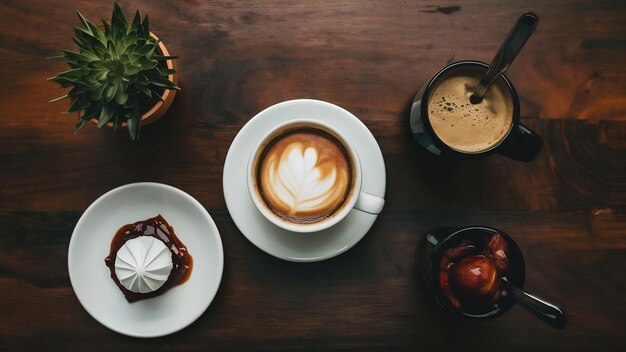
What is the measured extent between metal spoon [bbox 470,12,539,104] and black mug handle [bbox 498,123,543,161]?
0.37 feet

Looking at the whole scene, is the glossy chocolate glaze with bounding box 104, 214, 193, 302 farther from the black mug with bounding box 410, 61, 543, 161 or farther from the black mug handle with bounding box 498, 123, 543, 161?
the black mug handle with bounding box 498, 123, 543, 161

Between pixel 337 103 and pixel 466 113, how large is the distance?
0.29m

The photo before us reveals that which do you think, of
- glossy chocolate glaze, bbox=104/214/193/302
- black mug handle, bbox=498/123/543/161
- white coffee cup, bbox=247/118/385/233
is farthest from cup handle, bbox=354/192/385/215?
glossy chocolate glaze, bbox=104/214/193/302

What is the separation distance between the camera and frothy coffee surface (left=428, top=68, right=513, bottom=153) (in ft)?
3.48

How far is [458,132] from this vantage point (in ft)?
3.50

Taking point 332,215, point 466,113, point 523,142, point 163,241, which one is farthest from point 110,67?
point 523,142

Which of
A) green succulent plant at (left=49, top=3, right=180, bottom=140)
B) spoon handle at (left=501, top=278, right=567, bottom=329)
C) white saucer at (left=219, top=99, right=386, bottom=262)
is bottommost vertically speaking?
spoon handle at (left=501, top=278, right=567, bottom=329)

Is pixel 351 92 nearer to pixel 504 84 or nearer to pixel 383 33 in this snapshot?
pixel 383 33

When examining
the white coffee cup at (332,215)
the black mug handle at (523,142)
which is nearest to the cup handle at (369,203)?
the white coffee cup at (332,215)

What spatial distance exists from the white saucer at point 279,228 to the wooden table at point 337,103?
0.24 feet

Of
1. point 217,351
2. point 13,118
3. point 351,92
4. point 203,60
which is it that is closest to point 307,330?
point 217,351

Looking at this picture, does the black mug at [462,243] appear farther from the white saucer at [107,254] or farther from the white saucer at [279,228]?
the white saucer at [107,254]

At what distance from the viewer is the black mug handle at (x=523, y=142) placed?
1016 mm

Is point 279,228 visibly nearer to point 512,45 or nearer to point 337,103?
point 337,103
